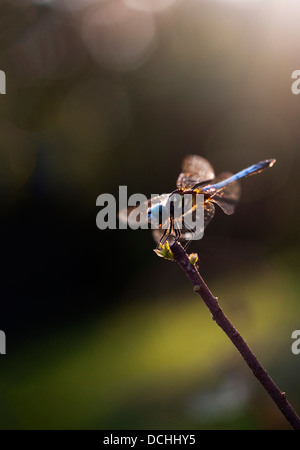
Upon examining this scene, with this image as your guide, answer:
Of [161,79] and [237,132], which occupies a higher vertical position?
[161,79]

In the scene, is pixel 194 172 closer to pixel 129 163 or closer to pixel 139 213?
pixel 139 213

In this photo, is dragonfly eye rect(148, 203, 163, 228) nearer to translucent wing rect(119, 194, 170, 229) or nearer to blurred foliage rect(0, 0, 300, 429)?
translucent wing rect(119, 194, 170, 229)

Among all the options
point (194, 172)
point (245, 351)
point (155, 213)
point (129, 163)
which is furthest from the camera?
point (129, 163)

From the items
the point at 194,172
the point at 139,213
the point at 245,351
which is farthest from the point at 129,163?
the point at 245,351

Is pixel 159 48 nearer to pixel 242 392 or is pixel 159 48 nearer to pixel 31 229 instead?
pixel 31 229

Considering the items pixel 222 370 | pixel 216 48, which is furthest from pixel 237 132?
pixel 222 370

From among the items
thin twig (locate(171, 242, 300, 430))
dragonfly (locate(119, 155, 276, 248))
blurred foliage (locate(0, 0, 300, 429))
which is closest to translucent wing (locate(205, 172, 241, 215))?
dragonfly (locate(119, 155, 276, 248))
